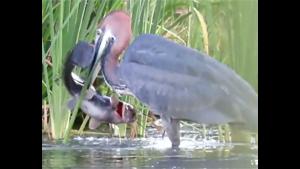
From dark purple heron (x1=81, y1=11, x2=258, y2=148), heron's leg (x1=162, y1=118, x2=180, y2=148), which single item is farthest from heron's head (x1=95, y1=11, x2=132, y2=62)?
heron's leg (x1=162, y1=118, x2=180, y2=148)

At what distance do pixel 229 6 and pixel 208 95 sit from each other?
385 millimetres

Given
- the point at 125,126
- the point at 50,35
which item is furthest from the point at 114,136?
the point at 50,35

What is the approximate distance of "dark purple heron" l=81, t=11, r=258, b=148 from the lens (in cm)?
302

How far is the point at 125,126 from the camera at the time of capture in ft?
10.0

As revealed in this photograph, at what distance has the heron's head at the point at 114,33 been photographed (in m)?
3.06

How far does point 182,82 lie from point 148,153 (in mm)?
330

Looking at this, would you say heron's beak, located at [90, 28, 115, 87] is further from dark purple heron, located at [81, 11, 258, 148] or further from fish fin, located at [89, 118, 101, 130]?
fish fin, located at [89, 118, 101, 130]

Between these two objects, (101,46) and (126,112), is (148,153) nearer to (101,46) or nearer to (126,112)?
(126,112)

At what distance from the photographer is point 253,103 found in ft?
9.89

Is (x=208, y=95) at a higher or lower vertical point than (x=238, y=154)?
higher

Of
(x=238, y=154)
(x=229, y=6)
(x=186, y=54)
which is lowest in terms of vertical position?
(x=238, y=154)

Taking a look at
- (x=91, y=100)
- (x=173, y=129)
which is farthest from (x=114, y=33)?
(x=173, y=129)
